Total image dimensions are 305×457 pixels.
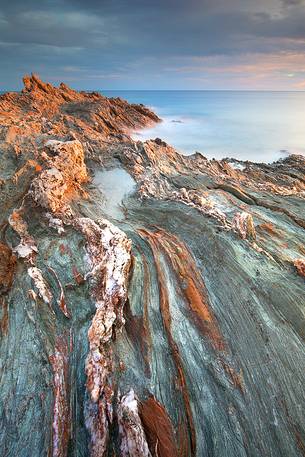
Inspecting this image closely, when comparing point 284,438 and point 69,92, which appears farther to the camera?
point 69,92

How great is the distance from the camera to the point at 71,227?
49.5ft

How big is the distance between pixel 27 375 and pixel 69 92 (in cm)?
5758

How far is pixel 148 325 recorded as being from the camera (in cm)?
1076

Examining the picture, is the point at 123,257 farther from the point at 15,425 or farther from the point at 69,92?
the point at 69,92

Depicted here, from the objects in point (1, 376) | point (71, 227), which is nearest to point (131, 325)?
point (1, 376)

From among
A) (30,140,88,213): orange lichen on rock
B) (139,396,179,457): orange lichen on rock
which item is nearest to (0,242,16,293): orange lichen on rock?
(30,140,88,213): orange lichen on rock

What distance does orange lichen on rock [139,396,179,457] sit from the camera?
25.4 feet

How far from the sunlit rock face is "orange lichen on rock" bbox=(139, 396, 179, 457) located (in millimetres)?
33

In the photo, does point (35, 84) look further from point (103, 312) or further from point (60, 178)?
point (103, 312)

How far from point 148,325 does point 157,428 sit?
322cm

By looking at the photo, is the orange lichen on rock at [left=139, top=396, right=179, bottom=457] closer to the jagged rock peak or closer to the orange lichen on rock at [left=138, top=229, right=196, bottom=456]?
the orange lichen on rock at [left=138, top=229, right=196, bottom=456]

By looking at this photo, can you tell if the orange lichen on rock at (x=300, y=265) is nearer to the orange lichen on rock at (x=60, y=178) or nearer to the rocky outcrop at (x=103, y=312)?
the rocky outcrop at (x=103, y=312)

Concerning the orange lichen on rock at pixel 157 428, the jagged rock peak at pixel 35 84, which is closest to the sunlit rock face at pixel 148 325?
the orange lichen on rock at pixel 157 428

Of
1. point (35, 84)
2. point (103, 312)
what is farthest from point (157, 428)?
point (35, 84)
